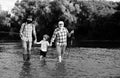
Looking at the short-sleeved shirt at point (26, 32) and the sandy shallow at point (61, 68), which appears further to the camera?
the short-sleeved shirt at point (26, 32)

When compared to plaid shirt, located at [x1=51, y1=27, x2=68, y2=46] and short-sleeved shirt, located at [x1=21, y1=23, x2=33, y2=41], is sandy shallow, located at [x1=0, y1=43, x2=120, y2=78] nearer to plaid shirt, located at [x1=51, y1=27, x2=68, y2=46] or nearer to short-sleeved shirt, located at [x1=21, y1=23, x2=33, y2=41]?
plaid shirt, located at [x1=51, y1=27, x2=68, y2=46]

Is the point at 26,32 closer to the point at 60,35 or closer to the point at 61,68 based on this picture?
the point at 60,35

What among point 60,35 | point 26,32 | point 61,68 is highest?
point 26,32

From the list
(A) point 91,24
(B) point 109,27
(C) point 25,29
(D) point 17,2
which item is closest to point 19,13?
(D) point 17,2

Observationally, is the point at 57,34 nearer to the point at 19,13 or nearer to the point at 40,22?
the point at 40,22

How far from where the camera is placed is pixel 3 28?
327 ft

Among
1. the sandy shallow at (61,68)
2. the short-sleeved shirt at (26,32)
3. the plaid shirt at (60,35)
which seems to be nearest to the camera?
the sandy shallow at (61,68)

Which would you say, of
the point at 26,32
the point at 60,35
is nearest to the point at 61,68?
the point at 60,35

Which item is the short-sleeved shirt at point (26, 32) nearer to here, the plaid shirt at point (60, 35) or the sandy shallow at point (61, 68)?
the sandy shallow at point (61, 68)

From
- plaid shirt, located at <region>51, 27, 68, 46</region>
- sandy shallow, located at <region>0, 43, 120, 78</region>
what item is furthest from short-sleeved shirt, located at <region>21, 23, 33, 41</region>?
plaid shirt, located at <region>51, 27, 68, 46</region>

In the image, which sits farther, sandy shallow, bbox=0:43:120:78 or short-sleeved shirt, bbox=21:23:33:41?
short-sleeved shirt, bbox=21:23:33:41

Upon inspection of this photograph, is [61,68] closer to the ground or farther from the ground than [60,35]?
closer to the ground

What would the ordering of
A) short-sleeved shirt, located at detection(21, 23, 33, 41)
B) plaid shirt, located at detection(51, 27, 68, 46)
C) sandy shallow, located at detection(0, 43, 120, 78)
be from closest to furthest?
1. sandy shallow, located at detection(0, 43, 120, 78)
2. plaid shirt, located at detection(51, 27, 68, 46)
3. short-sleeved shirt, located at detection(21, 23, 33, 41)

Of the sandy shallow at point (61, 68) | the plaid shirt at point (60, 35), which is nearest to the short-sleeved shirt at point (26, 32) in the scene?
the sandy shallow at point (61, 68)
